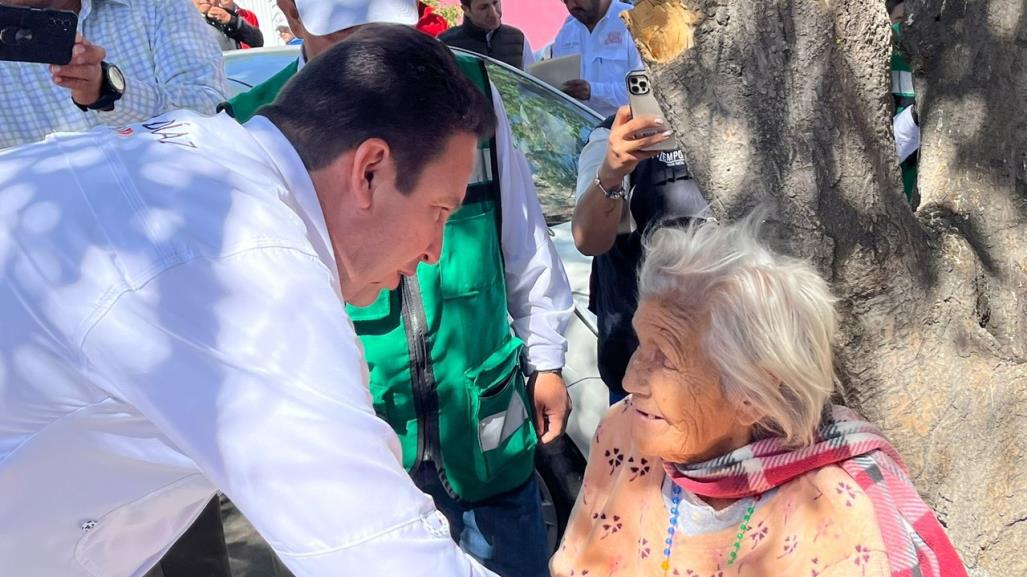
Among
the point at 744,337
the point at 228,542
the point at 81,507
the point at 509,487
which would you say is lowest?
the point at 228,542

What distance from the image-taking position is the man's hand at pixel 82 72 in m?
2.52

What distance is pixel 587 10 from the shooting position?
6648 millimetres

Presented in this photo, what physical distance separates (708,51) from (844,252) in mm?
450

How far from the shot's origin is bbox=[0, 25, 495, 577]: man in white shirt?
3.68ft

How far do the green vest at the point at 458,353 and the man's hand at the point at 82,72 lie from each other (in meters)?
0.36

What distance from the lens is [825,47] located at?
1.73 metres

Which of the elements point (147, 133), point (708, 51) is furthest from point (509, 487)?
point (147, 133)

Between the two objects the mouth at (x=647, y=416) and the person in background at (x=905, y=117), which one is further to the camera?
the person in background at (x=905, y=117)

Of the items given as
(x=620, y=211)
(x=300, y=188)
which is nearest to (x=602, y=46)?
(x=620, y=211)

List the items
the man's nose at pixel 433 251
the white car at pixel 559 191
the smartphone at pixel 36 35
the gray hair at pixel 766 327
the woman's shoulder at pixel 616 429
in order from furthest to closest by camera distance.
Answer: the white car at pixel 559 191, the woman's shoulder at pixel 616 429, the smartphone at pixel 36 35, the gray hair at pixel 766 327, the man's nose at pixel 433 251

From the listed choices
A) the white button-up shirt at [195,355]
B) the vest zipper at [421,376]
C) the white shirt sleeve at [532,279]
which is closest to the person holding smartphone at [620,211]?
the white shirt sleeve at [532,279]

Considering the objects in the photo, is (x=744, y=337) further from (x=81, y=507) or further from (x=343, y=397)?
(x=81, y=507)

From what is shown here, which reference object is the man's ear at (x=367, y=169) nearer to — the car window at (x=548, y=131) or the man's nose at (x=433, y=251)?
the man's nose at (x=433, y=251)

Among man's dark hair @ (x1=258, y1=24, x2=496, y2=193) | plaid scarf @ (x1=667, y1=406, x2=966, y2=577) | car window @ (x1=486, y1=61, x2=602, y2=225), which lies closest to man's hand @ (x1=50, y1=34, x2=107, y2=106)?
man's dark hair @ (x1=258, y1=24, x2=496, y2=193)
